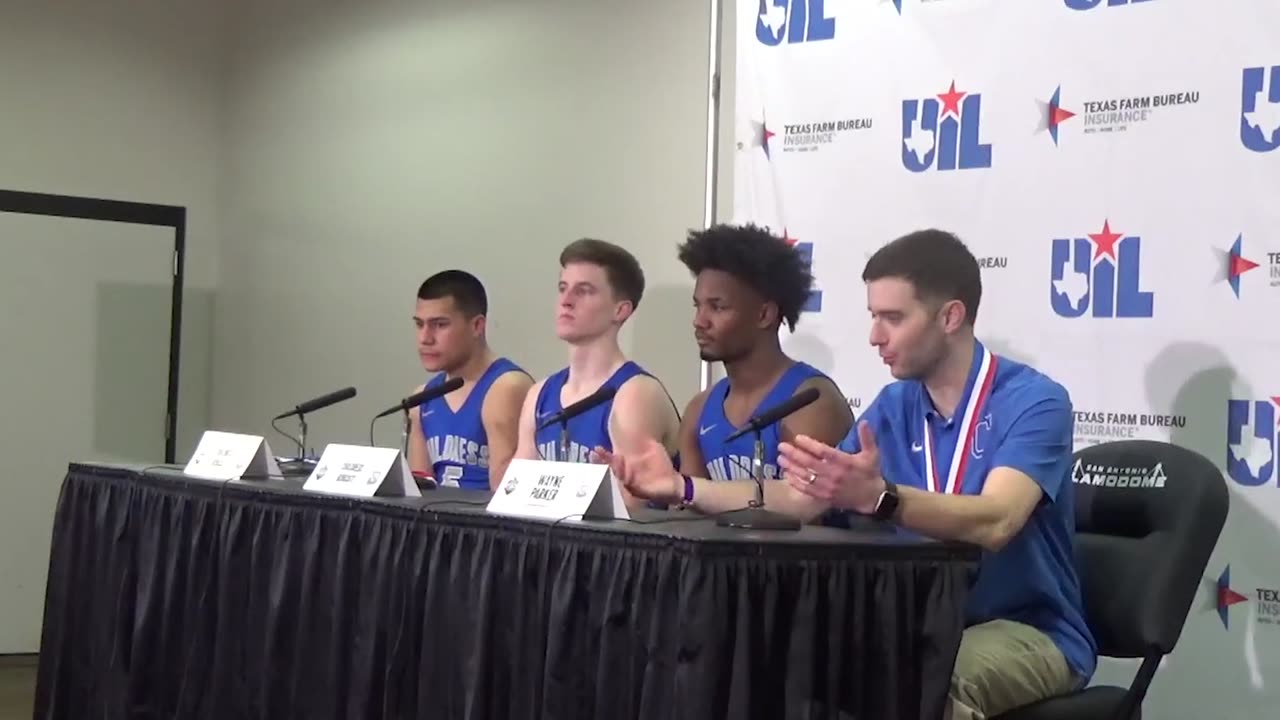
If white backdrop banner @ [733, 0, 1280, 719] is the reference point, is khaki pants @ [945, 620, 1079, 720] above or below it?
below

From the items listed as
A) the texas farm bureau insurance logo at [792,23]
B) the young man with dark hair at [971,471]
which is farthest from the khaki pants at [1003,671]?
the texas farm bureau insurance logo at [792,23]

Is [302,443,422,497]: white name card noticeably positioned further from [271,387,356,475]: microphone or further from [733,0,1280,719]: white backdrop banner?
[733,0,1280,719]: white backdrop banner

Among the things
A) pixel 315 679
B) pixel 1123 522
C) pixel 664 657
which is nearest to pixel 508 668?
pixel 664 657

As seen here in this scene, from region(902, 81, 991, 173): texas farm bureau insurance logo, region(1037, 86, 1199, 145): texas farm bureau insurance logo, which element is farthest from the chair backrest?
region(902, 81, 991, 173): texas farm bureau insurance logo

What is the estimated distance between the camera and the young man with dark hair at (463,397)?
3568 millimetres

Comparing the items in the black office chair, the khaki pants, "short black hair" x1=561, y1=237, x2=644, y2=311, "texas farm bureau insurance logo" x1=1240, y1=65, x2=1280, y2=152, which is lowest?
the khaki pants

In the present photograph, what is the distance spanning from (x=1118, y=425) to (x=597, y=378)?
3.64 ft

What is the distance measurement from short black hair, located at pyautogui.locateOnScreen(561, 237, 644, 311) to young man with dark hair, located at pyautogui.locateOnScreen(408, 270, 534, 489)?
0.48 m

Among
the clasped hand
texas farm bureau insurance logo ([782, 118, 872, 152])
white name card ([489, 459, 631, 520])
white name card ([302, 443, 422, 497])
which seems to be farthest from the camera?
texas farm bureau insurance logo ([782, 118, 872, 152])

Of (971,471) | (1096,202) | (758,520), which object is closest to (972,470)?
(971,471)

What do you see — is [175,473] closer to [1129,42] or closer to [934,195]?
[934,195]

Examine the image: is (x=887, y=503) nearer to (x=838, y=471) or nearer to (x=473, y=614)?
(x=838, y=471)

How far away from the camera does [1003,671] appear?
6.79 feet

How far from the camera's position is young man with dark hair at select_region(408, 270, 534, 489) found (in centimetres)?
357
